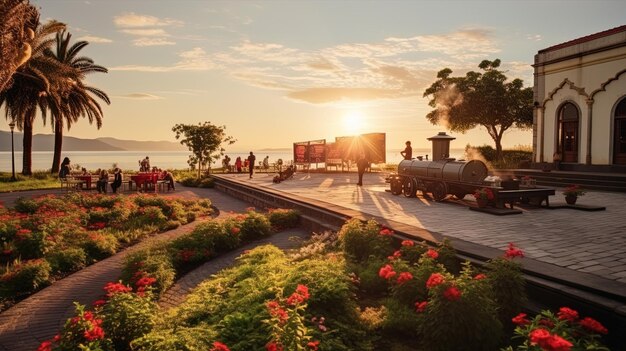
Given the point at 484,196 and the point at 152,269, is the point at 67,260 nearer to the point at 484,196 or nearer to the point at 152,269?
the point at 152,269

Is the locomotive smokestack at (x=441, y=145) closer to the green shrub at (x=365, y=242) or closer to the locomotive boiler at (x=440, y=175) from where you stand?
the locomotive boiler at (x=440, y=175)

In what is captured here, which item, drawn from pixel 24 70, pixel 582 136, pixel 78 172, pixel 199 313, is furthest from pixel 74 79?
pixel 582 136

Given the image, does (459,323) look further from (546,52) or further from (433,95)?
(433,95)

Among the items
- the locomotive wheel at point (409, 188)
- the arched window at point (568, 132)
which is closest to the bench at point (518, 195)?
the locomotive wheel at point (409, 188)

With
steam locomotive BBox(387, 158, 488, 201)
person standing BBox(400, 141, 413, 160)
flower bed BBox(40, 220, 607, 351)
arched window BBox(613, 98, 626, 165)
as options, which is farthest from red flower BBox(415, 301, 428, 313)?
arched window BBox(613, 98, 626, 165)

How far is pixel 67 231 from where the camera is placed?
11094mm

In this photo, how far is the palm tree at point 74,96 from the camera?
101 feet

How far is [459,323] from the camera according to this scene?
398 cm

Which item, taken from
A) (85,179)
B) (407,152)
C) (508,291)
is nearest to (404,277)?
(508,291)

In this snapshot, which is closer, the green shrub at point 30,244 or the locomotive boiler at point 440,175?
the green shrub at point 30,244

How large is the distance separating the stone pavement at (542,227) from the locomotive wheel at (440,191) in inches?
8.8

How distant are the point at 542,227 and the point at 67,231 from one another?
12.0 m

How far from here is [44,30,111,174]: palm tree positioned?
101ft

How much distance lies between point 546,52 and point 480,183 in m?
15.6
